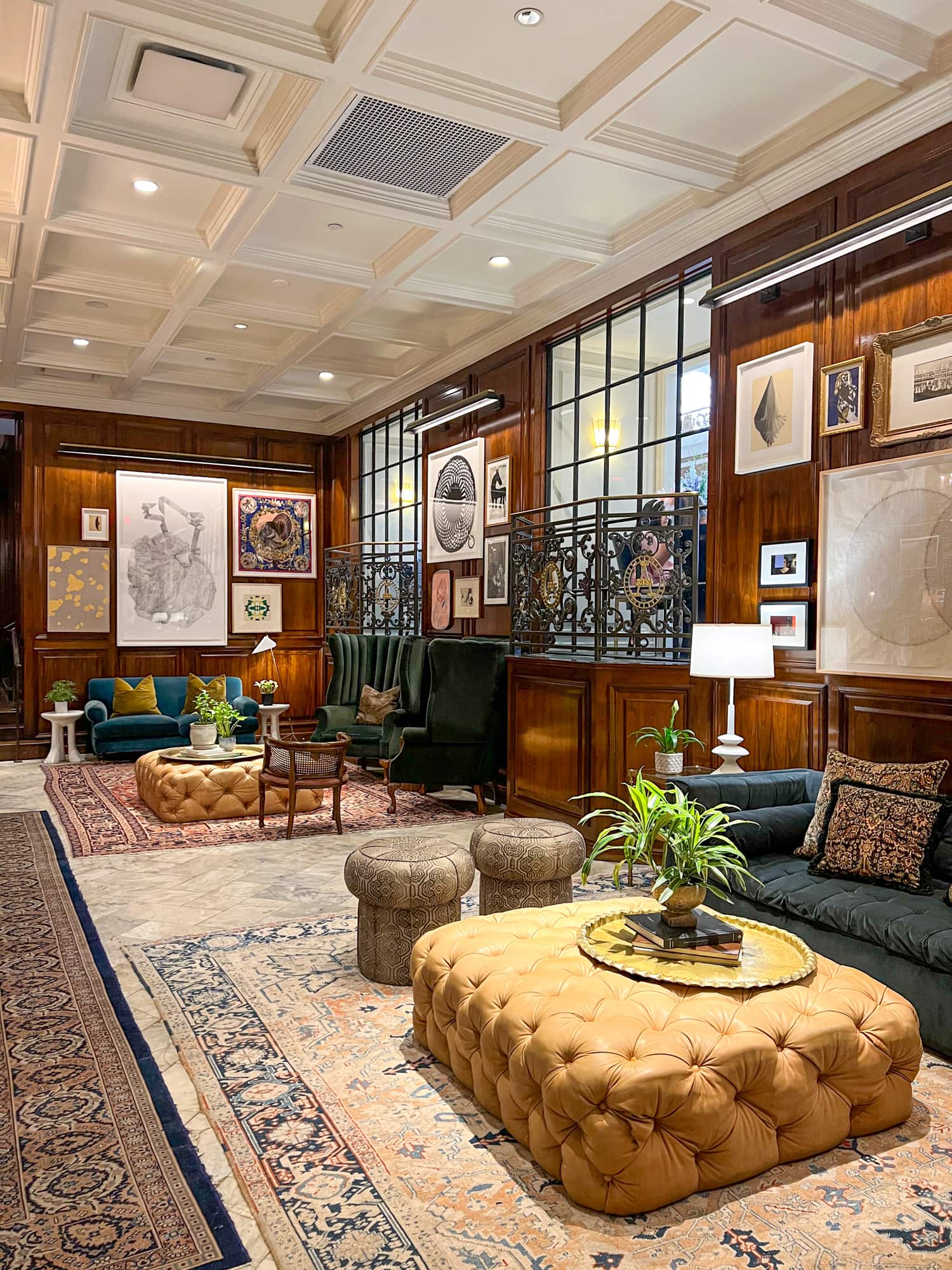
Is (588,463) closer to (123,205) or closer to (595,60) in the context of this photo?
(595,60)

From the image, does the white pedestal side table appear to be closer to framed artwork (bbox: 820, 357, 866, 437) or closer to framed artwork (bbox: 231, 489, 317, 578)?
framed artwork (bbox: 231, 489, 317, 578)

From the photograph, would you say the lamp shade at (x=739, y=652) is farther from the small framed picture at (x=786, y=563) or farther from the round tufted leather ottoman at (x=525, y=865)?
the round tufted leather ottoman at (x=525, y=865)

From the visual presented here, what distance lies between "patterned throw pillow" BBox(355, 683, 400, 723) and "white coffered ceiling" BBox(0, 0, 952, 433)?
10.4 feet

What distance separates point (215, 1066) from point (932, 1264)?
82.2 inches

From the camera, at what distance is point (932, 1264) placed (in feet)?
6.89

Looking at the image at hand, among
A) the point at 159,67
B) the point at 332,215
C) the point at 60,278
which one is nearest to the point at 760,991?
the point at 159,67

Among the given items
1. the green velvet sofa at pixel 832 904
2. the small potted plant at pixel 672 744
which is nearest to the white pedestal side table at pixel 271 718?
the small potted plant at pixel 672 744

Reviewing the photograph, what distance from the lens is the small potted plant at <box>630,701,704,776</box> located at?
508 centimetres

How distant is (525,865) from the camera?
4.02 metres

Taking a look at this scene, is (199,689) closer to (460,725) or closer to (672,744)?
(460,725)

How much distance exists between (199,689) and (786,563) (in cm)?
677

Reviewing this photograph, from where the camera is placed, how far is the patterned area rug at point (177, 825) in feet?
20.2

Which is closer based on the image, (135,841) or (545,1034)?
(545,1034)

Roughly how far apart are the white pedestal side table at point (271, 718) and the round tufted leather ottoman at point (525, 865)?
615 cm
